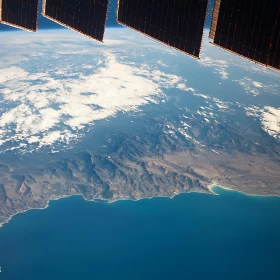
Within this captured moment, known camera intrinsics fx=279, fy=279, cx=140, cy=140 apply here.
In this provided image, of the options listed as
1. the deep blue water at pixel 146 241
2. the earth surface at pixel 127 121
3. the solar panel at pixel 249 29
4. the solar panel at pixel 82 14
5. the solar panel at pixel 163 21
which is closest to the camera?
the solar panel at pixel 249 29

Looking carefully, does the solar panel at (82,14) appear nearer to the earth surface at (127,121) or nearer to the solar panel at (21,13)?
the solar panel at (21,13)

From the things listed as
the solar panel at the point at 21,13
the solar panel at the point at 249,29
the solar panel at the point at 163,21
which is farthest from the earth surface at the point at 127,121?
the solar panel at the point at 249,29

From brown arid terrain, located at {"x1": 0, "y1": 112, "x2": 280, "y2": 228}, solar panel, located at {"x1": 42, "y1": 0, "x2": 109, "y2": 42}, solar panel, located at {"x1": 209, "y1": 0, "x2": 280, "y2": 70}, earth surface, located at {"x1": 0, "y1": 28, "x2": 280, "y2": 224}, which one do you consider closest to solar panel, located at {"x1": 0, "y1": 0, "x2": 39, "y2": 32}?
solar panel, located at {"x1": 42, "y1": 0, "x2": 109, "y2": 42}

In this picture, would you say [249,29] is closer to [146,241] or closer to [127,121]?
[146,241]

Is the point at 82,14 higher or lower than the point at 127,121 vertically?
higher

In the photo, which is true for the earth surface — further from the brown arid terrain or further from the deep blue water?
the deep blue water

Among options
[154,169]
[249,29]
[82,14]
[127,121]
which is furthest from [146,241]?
[249,29]
